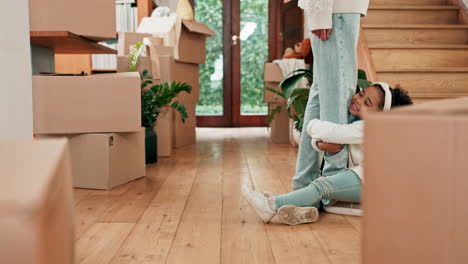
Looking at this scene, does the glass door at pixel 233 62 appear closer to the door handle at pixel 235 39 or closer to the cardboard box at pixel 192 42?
the door handle at pixel 235 39

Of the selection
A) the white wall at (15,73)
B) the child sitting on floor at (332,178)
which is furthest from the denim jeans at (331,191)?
the white wall at (15,73)

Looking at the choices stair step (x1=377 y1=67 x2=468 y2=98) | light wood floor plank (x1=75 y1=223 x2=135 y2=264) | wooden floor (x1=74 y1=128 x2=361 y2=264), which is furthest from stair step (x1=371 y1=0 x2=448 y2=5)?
light wood floor plank (x1=75 y1=223 x2=135 y2=264)

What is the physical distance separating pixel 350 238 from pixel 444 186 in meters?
1.07

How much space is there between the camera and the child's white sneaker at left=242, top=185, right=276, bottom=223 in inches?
65.0

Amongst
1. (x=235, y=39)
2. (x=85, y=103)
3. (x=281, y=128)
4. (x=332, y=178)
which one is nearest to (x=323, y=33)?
(x=332, y=178)

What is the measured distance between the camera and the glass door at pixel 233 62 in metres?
5.97

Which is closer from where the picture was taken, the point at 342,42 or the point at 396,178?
the point at 396,178

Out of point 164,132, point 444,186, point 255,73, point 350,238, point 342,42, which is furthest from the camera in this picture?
point 255,73

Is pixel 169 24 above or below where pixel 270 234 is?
above

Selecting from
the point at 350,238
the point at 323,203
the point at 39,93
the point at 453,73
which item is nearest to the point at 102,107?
the point at 39,93

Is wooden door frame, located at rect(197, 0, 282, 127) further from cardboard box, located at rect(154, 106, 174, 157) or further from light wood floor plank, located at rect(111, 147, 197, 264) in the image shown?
light wood floor plank, located at rect(111, 147, 197, 264)

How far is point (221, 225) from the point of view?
64.6 inches

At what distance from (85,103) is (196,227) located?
90cm

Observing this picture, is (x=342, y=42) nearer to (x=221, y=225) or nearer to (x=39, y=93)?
(x=221, y=225)
